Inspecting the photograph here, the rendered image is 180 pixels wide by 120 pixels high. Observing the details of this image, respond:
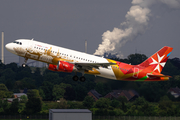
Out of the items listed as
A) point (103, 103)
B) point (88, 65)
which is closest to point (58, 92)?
point (103, 103)

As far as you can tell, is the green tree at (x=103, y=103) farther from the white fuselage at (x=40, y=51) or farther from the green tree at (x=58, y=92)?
the white fuselage at (x=40, y=51)

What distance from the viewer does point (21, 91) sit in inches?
6850

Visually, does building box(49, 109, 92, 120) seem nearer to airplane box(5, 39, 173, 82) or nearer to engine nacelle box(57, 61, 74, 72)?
airplane box(5, 39, 173, 82)

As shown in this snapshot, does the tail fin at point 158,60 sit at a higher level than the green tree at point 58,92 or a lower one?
higher

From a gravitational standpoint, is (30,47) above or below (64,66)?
above

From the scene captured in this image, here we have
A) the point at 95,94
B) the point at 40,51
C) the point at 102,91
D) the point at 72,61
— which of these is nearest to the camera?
the point at 40,51

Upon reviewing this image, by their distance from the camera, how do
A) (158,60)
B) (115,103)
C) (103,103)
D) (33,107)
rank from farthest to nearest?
(103,103), (115,103), (33,107), (158,60)

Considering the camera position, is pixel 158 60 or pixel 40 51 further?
pixel 158 60

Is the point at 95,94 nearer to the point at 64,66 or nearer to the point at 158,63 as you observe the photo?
the point at 158,63

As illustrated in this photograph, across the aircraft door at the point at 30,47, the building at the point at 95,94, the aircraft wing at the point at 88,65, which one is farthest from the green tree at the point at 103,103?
the aircraft door at the point at 30,47

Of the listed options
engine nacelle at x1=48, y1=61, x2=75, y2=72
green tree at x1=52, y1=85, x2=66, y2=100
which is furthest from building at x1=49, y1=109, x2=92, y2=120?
green tree at x1=52, y1=85, x2=66, y2=100

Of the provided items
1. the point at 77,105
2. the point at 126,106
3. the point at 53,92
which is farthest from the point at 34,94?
the point at 126,106

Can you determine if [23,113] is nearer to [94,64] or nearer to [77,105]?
[77,105]

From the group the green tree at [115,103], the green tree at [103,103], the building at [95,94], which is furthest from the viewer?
the building at [95,94]
